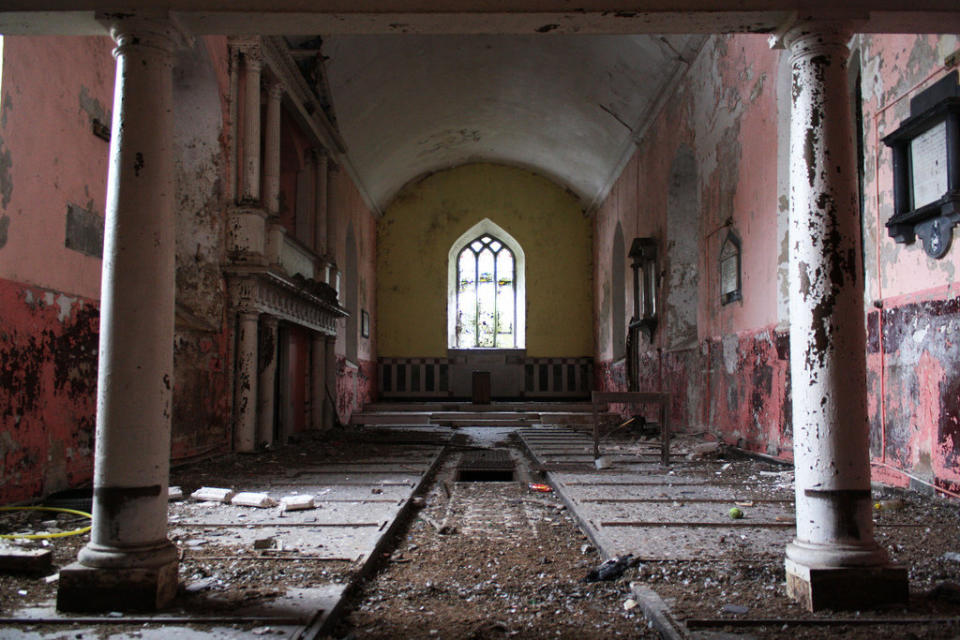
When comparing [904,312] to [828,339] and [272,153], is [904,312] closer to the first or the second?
[828,339]

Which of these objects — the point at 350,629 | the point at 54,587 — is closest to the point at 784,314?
the point at 350,629

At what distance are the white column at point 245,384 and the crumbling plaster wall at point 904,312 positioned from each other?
5852 mm

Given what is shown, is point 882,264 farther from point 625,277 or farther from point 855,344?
point 625,277

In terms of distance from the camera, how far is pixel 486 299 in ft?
58.7

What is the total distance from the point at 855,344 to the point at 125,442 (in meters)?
2.78

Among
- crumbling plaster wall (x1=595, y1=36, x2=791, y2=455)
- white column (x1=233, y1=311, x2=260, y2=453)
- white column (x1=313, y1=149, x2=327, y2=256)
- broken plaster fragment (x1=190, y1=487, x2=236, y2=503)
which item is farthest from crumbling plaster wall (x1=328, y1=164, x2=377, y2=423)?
broken plaster fragment (x1=190, y1=487, x2=236, y2=503)

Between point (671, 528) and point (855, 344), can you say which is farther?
point (671, 528)

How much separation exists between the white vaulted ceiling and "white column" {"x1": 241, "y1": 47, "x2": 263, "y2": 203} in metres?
1.60

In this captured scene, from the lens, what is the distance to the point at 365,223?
15867 mm

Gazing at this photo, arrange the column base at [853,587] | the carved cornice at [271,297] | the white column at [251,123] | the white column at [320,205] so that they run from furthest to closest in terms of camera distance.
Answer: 1. the white column at [320,205]
2. the white column at [251,123]
3. the carved cornice at [271,297]
4. the column base at [853,587]

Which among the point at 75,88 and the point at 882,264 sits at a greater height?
the point at 75,88

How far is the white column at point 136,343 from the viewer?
274 centimetres

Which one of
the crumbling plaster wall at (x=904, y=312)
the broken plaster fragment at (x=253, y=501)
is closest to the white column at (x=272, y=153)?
the broken plaster fragment at (x=253, y=501)

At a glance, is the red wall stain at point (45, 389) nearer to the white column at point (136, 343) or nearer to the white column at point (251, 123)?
the white column at point (136, 343)
